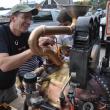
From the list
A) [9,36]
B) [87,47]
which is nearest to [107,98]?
[87,47]

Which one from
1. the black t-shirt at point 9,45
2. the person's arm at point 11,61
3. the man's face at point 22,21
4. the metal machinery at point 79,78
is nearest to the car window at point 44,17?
the black t-shirt at point 9,45

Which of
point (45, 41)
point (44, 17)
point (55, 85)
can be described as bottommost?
point (44, 17)

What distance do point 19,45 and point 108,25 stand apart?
41.8 inches

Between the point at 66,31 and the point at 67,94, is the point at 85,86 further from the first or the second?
the point at 66,31

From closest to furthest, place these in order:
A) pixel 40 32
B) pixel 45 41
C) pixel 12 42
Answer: pixel 40 32 → pixel 45 41 → pixel 12 42

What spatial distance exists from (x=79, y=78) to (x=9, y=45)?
42.0 inches

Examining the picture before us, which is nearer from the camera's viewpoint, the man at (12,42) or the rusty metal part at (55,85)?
the rusty metal part at (55,85)

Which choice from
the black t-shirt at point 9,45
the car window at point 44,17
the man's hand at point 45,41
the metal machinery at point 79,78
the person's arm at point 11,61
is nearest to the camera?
the metal machinery at point 79,78

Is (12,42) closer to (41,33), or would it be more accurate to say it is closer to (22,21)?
(22,21)

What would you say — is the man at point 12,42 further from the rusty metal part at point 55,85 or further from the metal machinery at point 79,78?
the metal machinery at point 79,78

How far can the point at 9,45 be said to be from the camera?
208cm

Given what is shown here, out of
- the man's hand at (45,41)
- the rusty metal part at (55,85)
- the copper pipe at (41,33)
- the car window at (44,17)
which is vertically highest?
the copper pipe at (41,33)

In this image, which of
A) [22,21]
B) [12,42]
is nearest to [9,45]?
[12,42]

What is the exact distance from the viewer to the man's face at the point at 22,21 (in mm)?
2002
